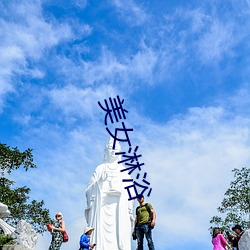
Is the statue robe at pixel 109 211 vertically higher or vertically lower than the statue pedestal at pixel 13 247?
higher

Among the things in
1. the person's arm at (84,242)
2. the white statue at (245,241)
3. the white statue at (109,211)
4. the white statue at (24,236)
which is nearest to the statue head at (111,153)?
the white statue at (109,211)

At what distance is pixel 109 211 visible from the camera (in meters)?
16.5

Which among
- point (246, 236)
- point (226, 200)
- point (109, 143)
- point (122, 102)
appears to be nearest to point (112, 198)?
point (109, 143)

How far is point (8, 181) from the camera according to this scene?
2031cm

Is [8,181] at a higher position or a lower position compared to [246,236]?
higher

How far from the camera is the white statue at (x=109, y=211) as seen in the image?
16.0m

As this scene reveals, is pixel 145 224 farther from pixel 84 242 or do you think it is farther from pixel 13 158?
pixel 13 158

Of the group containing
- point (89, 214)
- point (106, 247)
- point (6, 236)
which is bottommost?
point (6, 236)

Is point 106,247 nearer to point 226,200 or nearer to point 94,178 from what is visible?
point 94,178

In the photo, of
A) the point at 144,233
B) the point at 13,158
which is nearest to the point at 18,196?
the point at 13,158

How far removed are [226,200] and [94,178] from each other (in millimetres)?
5552

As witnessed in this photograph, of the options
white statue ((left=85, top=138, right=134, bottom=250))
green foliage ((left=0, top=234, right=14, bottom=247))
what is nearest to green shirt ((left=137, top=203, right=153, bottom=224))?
green foliage ((left=0, top=234, right=14, bottom=247))

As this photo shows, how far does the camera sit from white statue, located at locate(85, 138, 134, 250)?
16031 mm

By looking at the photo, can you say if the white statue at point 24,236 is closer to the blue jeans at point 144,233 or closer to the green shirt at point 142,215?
the blue jeans at point 144,233
